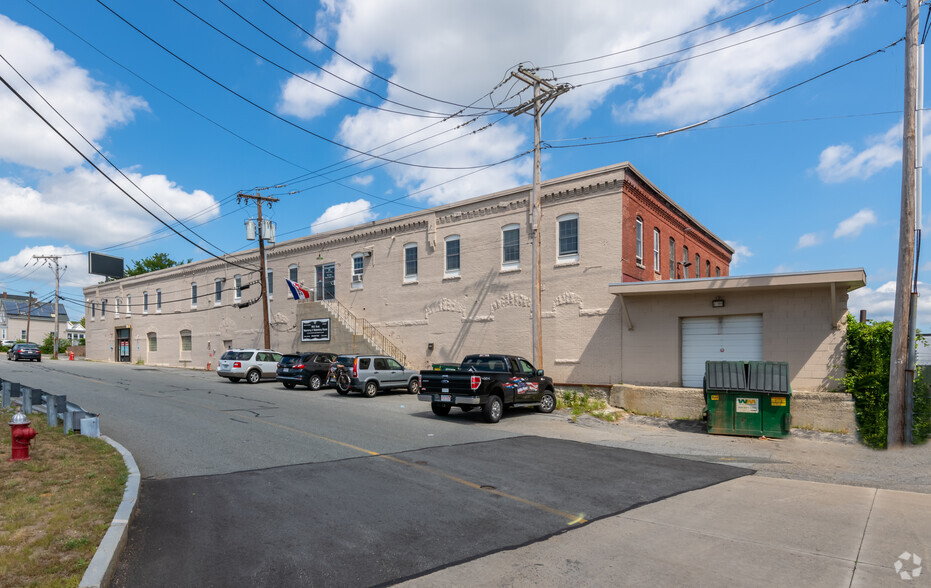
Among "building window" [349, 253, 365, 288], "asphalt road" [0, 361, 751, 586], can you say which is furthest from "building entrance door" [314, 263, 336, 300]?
"asphalt road" [0, 361, 751, 586]

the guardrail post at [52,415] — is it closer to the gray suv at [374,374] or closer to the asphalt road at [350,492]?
the asphalt road at [350,492]

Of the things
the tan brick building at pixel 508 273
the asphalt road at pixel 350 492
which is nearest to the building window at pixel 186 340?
the tan brick building at pixel 508 273

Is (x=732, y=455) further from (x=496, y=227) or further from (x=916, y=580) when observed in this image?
(x=496, y=227)

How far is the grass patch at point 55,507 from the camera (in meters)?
4.55

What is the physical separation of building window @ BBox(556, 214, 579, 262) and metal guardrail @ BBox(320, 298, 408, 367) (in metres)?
9.90

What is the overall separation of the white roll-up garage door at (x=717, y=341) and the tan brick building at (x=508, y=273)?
1.29 ft

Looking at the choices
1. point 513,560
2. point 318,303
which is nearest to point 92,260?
point 318,303

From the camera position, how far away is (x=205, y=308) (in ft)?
134

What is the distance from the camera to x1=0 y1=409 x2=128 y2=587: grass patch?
4547mm

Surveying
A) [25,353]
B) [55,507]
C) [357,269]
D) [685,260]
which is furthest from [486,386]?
[25,353]

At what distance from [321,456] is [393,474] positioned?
1876 mm

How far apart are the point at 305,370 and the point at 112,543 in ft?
63.5

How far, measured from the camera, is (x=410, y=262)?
1089 inches

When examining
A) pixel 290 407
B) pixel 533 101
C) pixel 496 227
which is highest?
pixel 533 101
